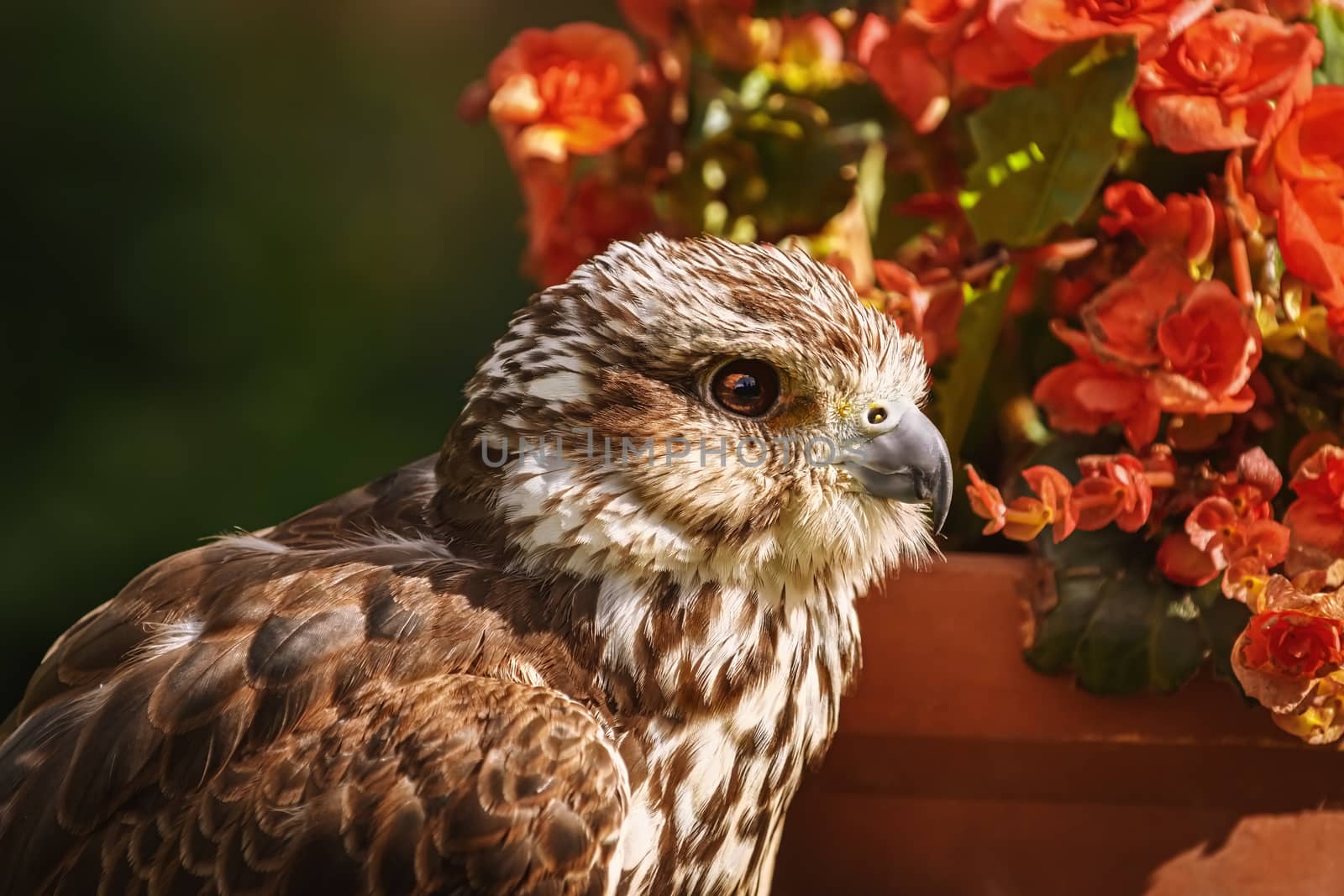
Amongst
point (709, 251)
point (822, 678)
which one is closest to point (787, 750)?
point (822, 678)

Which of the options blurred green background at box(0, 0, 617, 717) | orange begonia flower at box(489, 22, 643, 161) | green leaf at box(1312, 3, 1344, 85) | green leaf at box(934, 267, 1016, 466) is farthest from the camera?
blurred green background at box(0, 0, 617, 717)

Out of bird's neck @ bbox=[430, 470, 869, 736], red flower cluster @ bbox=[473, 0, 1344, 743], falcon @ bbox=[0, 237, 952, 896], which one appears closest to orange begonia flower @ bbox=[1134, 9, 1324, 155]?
red flower cluster @ bbox=[473, 0, 1344, 743]

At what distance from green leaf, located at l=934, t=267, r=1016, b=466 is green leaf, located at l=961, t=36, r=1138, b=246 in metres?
0.07

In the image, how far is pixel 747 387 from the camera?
4.44 ft

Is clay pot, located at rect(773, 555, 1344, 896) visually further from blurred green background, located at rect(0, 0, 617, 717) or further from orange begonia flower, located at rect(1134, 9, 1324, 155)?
blurred green background, located at rect(0, 0, 617, 717)

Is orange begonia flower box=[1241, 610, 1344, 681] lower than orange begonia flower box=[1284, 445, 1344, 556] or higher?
lower

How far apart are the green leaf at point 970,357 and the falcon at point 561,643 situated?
0.23 metres

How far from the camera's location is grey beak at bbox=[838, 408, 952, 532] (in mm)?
1360

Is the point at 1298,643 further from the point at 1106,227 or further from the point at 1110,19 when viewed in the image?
the point at 1110,19

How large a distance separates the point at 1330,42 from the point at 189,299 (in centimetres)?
283

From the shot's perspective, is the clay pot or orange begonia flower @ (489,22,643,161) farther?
orange begonia flower @ (489,22,643,161)

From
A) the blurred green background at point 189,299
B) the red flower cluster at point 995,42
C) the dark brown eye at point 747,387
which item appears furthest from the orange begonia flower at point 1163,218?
the blurred green background at point 189,299

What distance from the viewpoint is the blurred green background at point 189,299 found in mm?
3326

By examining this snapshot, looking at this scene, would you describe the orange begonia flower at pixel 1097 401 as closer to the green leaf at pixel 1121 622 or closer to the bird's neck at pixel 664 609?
the green leaf at pixel 1121 622
